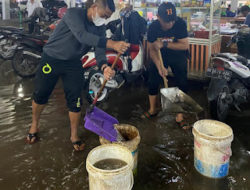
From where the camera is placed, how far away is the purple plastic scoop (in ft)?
9.92

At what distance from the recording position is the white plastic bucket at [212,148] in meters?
2.78

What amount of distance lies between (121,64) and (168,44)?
1511 millimetres

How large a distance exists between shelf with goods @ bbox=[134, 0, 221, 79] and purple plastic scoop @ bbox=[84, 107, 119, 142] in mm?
3557

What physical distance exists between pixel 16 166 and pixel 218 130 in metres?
2.55

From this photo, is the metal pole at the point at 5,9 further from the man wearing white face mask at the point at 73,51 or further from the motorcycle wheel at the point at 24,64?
the man wearing white face mask at the point at 73,51

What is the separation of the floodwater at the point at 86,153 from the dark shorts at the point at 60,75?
691 mm

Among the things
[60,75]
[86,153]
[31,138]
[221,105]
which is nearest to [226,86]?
[221,105]

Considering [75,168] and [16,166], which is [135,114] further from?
[16,166]

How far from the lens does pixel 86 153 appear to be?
11.8ft

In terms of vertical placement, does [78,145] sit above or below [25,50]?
below

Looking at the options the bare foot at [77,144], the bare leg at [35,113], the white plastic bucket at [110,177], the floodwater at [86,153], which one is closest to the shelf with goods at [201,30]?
the floodwater at [86,153]

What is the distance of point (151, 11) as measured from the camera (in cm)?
723

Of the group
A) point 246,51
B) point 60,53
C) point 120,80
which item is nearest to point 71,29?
point 60,53

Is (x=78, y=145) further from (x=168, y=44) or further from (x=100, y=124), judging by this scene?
(x=168, y=44)
